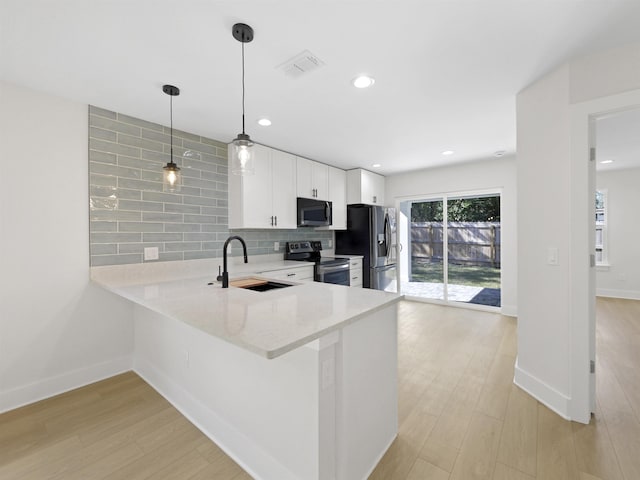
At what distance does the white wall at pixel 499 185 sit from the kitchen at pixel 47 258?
2.57m

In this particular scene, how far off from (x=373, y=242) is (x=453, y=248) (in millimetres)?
1390

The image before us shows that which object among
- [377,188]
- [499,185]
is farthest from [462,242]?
[377,188]

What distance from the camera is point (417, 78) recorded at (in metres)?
2.03

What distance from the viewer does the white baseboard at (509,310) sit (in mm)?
4156

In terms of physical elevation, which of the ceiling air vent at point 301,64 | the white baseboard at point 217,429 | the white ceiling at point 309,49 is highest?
the white ceiling at point 309,49

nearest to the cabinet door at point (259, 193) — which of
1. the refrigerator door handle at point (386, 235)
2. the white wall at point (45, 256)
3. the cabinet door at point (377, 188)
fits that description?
the white wall at point (45, 256)

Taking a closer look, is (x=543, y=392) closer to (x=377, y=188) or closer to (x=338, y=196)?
(x=338, y=196)

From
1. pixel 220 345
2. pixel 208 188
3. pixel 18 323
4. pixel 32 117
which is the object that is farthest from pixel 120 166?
pixel 220 345

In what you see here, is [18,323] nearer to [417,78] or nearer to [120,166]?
[120,166]

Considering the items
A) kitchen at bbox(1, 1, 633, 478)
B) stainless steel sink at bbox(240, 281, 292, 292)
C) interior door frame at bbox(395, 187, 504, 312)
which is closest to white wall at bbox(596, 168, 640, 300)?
interior door frame at bbox(395, 187, 504, 312)

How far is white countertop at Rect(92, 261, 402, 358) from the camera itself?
3.35 feet

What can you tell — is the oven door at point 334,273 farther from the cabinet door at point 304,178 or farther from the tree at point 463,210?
the tree at point 463,210

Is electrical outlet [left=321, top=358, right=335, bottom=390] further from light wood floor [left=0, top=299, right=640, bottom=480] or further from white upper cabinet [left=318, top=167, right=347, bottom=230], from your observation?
white upper cabinet [left=318, top=167, right=347, bottom=230]

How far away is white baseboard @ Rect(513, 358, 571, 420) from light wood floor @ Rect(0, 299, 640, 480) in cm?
6
